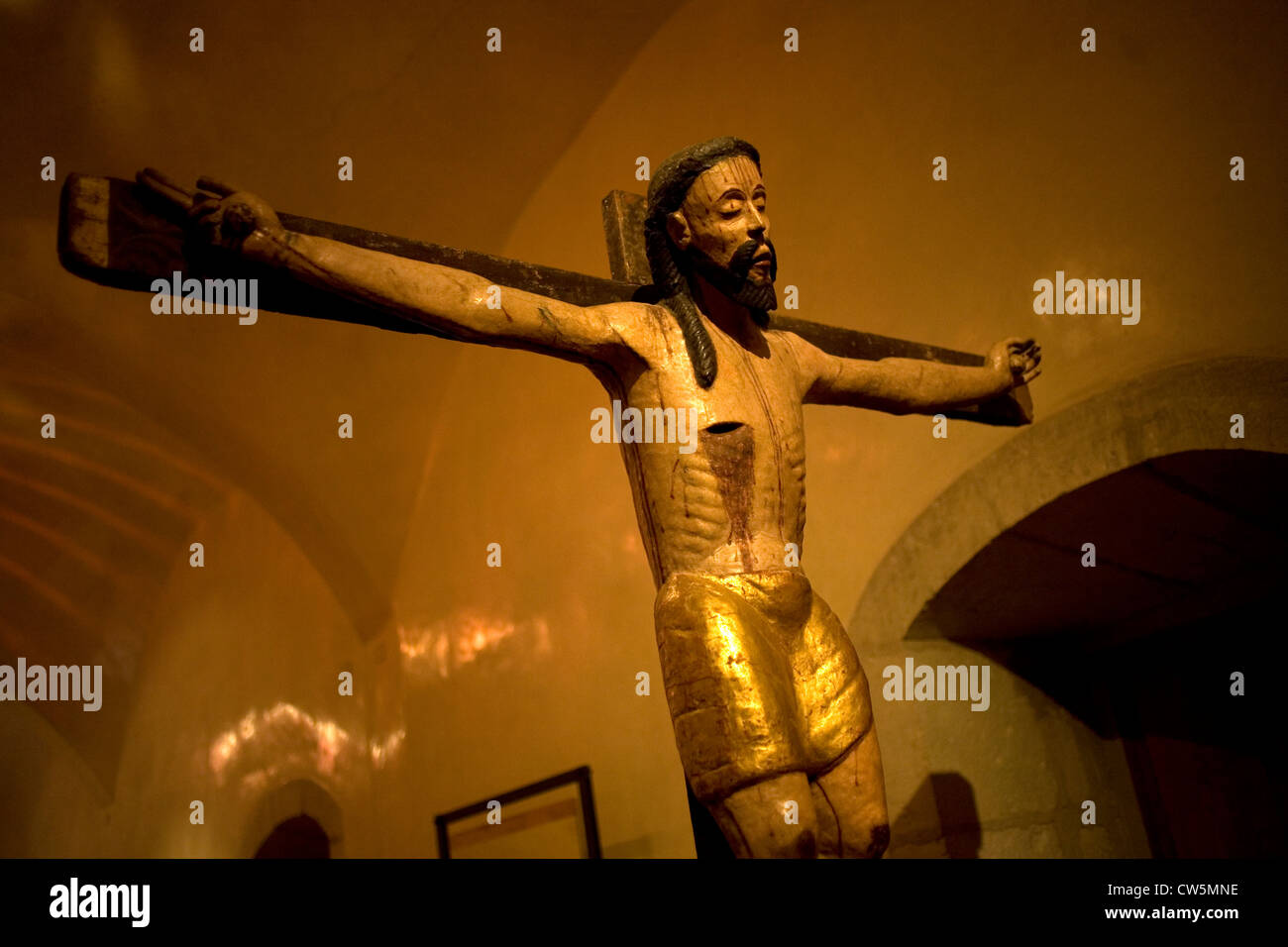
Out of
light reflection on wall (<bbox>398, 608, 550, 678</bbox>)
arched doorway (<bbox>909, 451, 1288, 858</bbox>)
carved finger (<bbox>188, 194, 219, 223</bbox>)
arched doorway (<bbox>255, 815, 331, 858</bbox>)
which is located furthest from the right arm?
arched doorway (<bbox>255, 815, 331, 858</bbox>)

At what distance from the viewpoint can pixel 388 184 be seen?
211 inches

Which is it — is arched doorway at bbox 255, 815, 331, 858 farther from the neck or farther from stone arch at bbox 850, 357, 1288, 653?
the neck

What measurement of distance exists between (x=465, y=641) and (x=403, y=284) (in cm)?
414

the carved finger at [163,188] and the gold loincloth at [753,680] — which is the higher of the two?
the carved finger at [163,188]

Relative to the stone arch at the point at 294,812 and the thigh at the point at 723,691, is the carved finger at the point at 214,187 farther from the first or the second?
the stone arch at the point at 294,812

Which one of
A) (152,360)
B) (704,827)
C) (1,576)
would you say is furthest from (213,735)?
(704,827)

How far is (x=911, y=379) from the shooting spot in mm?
2705

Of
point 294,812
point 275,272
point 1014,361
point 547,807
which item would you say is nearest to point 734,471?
point 275,272

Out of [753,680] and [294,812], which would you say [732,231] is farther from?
[294,812]

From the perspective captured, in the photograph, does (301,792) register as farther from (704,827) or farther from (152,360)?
(704,827)

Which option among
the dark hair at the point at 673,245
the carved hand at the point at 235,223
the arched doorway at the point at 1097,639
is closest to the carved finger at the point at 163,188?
the carved hand at the point at 235,223

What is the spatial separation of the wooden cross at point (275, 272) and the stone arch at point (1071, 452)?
5.63 feet

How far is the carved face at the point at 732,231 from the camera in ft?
7.49

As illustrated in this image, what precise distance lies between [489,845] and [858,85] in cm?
388
